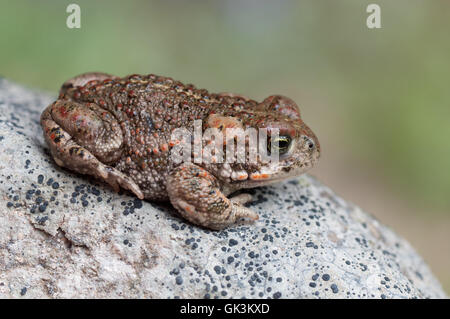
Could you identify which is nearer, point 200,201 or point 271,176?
point 200,201

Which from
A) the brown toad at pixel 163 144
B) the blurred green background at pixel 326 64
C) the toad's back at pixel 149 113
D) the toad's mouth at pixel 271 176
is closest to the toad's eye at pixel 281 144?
the brown toad at pixel 163 144

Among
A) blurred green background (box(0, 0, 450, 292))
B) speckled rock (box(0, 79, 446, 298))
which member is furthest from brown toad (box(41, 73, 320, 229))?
blurred green background (box(0, 0, 450, 292))

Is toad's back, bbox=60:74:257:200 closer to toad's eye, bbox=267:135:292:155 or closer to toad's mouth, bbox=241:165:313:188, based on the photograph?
toad's eye, bbox=267:135:292:155

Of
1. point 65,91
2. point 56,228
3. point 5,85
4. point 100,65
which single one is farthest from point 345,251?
point 100,65

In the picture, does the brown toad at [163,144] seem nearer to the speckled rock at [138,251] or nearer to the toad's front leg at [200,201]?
the toad's front leg at [200,201]

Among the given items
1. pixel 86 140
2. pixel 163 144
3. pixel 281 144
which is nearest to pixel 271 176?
pixel 281 144

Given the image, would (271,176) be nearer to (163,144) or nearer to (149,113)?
(163,144)

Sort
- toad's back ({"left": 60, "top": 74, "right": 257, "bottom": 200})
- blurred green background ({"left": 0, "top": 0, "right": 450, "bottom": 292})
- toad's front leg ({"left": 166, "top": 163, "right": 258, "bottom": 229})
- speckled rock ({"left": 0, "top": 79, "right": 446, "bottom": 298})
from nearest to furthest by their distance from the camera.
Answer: speckled rock ({"left": 0, "top": 79, "right": 446, "bottom": 298}) → toad's front leg ({"left": 166, "top": 163, "right": 258, "bottom": 229}) → toad's back ({"left": 60, "top": 74, "right": 257, "bottom": 200}) → blurred green background ({"left": 0, "top": 0, "right": 450, "bottom": 292})
